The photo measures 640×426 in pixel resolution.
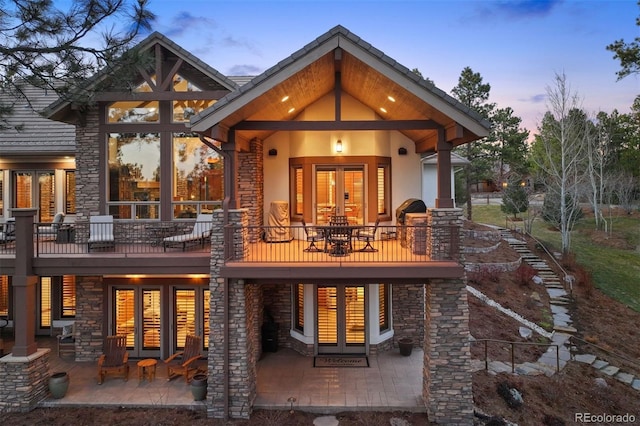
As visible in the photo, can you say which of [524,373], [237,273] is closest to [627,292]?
[524,373]

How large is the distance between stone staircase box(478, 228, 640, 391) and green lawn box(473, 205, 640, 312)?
2773 millimetres

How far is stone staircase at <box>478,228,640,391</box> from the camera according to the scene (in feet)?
36.8

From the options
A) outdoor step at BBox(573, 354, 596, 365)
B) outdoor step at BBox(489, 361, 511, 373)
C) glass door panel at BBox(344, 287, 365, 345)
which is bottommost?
outdoor step at BBox(573, 354, 596, 365)

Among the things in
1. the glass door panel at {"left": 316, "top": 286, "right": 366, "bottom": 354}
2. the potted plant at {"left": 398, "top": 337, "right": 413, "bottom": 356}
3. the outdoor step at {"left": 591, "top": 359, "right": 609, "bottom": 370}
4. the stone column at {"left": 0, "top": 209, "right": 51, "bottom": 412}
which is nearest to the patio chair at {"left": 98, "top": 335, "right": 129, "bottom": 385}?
the stone column at {"left": 0, "top": 209, "right": 51, "bottom": 412}

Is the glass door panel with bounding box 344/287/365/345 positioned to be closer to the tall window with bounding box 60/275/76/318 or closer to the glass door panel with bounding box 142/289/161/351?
the glass door panel with bounding box 142/289/161/351

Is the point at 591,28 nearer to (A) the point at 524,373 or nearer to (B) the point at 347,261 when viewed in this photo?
(A) the point at 524,373

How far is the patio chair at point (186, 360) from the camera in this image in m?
9.64

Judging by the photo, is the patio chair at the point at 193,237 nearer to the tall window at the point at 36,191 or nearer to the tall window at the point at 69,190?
the tall window at the point at 69,190

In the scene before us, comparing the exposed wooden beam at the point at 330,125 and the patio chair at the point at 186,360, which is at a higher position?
the exposed wooden beam at the point at 330,125

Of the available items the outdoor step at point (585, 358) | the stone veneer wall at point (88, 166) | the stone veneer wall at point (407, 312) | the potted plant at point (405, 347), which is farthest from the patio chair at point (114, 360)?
the outdoor step at point (585, 358)

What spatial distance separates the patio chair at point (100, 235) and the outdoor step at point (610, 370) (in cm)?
1487

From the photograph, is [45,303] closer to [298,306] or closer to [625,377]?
[298,306]

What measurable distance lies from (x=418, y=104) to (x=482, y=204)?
3409 centimetres

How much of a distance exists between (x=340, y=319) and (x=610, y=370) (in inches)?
334
